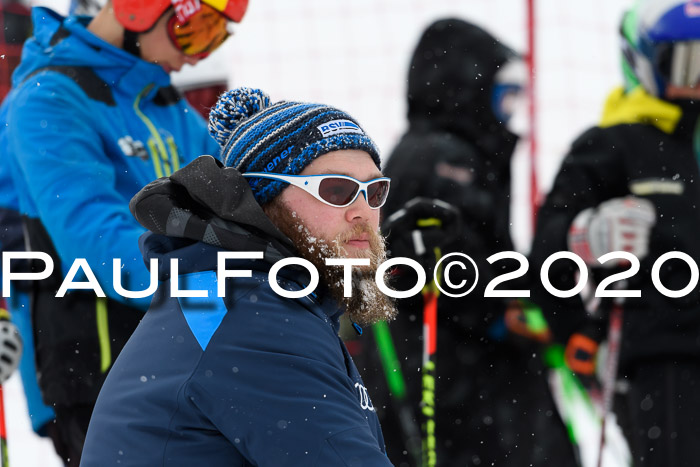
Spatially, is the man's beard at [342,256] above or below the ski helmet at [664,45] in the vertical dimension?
below

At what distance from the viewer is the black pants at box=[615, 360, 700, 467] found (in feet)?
14.3

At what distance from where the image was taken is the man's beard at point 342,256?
245 cm

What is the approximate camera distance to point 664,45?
485 centimetres

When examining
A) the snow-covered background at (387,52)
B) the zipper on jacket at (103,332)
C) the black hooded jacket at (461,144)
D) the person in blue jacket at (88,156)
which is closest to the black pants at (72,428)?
the person in blue jacket at (88,156)

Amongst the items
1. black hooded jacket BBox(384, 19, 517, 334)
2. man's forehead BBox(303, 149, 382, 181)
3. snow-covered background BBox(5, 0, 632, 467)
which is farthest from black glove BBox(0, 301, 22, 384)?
snow-covered background BBox(5, 0, 632, 467)

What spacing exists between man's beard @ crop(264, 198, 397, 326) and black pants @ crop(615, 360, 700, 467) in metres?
2.14

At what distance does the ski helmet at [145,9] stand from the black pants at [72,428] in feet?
3.95

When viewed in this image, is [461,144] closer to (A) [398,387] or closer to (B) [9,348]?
(A) [398,387]

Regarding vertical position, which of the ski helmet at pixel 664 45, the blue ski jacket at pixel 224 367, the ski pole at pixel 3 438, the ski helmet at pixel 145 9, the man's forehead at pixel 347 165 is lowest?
the ski pole at pixel 3 438

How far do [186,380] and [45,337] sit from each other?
5.21ft

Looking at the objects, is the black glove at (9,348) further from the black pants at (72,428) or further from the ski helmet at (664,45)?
the ski helmet at (664,45)

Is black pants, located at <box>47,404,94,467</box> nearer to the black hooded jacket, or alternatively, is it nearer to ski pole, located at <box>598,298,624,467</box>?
the black hooded jacket

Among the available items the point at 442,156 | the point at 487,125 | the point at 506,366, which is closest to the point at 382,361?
the point at 506,366

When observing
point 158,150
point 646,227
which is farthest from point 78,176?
point 646,227
